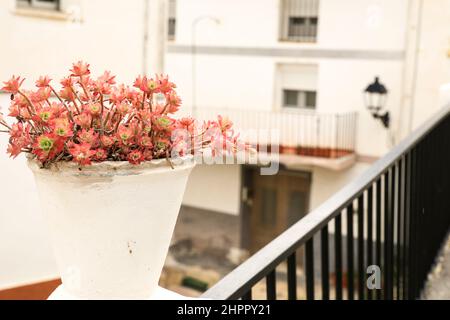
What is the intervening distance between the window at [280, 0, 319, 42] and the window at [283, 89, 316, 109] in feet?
3.32

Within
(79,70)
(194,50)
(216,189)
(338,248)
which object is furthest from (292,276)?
(194,50)

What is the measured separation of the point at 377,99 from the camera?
10.5 metres

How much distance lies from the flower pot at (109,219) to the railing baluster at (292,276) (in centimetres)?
26

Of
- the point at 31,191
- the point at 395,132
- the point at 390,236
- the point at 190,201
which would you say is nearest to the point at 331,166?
the point at 395,132

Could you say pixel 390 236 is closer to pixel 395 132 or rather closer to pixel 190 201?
pixel 395 132

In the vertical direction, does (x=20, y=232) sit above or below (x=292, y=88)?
below

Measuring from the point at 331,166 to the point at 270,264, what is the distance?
961 cm

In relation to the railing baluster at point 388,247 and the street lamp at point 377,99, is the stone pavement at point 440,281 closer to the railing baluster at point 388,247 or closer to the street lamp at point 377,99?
the railing baluster at point 388,247

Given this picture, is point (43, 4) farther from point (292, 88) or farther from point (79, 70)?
point (292, 88)

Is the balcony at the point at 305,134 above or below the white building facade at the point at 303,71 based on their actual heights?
below

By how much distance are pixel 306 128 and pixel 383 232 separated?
9220 millimetres

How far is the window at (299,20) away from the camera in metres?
11.3

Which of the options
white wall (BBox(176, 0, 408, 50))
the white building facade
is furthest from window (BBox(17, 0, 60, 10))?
white wall (BBox(176, 0, 408, 50))

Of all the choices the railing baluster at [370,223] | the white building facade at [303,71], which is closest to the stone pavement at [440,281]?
the railing baluster at [370,223]
